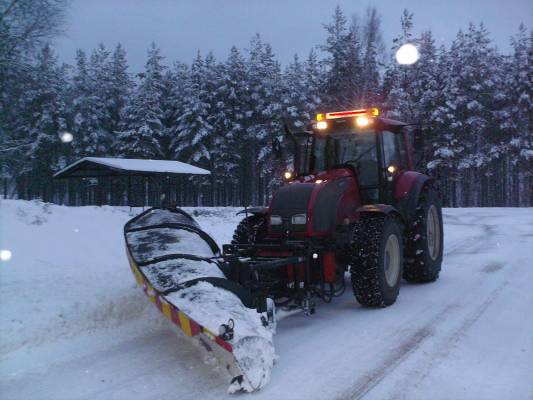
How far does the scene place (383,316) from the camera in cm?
593

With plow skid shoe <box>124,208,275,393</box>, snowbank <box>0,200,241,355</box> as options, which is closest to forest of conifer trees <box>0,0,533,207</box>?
snowbank <box>0,200,241,355</box>

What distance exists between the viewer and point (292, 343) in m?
4.91

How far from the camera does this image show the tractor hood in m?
6.08

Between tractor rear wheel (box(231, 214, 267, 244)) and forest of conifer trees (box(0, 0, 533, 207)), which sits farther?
forest of conifer trees (box(0, 0, 533, 207))

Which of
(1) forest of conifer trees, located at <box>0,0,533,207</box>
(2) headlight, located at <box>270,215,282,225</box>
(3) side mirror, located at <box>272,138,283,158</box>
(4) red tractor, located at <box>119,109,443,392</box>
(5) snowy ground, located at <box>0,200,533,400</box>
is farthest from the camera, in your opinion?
(1) forest of conifer trees, located at <box>0,0,533,207</box>

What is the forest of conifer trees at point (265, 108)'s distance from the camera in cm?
3566

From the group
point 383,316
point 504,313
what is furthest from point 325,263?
point 504,313

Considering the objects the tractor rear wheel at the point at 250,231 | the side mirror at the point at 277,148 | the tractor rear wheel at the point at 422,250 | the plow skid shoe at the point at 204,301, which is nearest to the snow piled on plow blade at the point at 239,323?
the plow skid shoe at the point at 204,301

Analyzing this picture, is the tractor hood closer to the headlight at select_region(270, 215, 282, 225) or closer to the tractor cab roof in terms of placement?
the headlight at select_region(270, 215, 282, 225)

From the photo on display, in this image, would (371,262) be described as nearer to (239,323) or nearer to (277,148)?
(277,148)

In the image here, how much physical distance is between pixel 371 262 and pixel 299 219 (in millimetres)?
994

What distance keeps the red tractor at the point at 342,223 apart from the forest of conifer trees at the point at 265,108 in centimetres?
2480

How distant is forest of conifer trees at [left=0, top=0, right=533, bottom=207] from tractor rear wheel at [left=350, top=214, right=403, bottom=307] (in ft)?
85.8

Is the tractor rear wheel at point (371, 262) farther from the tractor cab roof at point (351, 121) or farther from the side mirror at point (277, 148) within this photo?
the side mirror at point (277, 148)
